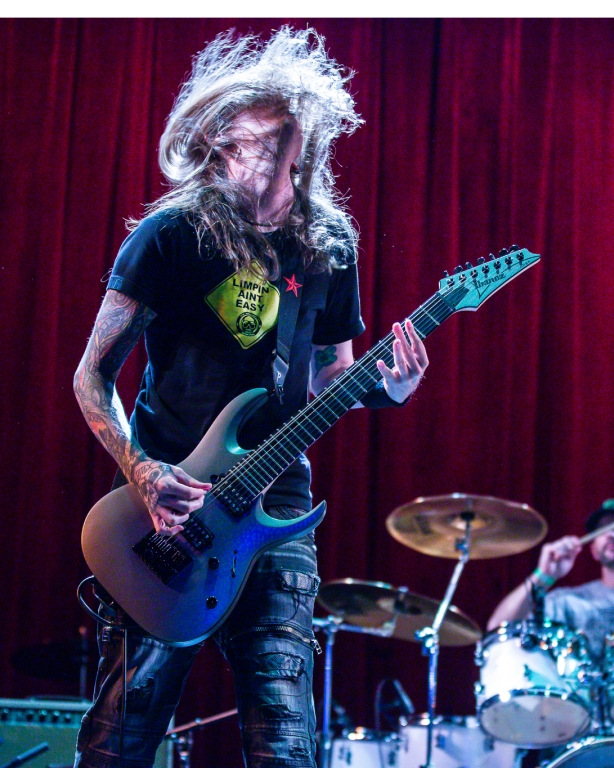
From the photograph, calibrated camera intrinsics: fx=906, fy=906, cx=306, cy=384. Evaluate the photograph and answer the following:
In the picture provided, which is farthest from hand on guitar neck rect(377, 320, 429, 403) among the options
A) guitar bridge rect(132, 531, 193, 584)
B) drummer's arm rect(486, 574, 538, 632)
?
drummer's arm rect(486, 574, 538, 632)

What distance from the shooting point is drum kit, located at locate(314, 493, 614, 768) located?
416 cm

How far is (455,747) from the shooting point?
14.7ft

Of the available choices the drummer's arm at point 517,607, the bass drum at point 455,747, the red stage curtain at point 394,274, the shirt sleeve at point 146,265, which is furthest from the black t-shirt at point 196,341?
the red stage curtain at point 394,274

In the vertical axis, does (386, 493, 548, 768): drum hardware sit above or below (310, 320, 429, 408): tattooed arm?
above

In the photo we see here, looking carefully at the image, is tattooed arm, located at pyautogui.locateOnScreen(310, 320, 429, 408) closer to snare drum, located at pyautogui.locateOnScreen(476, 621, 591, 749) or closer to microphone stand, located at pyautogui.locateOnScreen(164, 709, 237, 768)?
microphone stand, located at pyautogui.locateOnScreen(164, 709, 237, 768)

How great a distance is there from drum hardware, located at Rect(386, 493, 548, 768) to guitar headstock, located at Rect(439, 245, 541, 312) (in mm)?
2128

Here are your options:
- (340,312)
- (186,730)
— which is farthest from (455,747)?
(340,312)

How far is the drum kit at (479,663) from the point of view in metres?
4.16

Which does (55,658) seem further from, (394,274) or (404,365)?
(404,365)

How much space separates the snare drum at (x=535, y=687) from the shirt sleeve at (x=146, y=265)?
2866mm

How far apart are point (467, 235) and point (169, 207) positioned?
3.86 meters

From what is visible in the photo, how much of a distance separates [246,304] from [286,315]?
0.33ft

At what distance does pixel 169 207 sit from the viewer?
2195 millimetres

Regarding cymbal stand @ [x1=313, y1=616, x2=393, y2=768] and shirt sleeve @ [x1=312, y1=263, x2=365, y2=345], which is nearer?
shirt sleeve @ [x1=312, y1=263, x2=365, y2=345]
